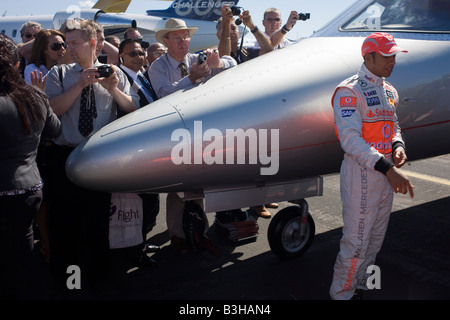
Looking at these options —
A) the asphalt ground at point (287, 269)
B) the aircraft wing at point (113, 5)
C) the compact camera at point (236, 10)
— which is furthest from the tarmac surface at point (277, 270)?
the aircraft wing at point (113, 5)

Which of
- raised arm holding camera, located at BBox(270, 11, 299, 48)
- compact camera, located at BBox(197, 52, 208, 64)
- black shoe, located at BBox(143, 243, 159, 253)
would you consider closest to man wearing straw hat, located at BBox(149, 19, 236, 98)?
compact camera, located at BBox(197, 52, 208, 64)

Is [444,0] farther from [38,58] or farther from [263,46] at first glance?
[38,58]

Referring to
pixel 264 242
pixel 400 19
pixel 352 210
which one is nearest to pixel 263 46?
pixel 400 19

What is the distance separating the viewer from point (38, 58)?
4449mm

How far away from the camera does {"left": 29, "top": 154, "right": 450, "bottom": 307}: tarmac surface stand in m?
3.47

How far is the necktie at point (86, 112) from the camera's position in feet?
11.3

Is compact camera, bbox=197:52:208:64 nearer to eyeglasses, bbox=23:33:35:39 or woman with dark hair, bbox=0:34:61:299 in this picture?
woman with dark hair, bbox=0:34:61:299

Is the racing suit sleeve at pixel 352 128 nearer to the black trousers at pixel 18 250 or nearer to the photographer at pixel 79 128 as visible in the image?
the photographer at pixel 79 128

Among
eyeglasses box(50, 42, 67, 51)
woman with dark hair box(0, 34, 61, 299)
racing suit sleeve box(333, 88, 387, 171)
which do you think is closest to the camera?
woman with dark hair box(0, 34, 61, 299)

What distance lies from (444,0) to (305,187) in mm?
2155

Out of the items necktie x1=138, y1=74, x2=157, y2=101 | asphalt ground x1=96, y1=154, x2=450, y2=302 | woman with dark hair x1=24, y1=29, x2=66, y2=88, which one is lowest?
asphalt ground x1=96, y1=154, x2=450, y2=302

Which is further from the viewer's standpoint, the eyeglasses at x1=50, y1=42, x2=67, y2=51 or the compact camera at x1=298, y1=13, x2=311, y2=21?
the compact camera at x1=298, y1=13, x2=311, y2=21

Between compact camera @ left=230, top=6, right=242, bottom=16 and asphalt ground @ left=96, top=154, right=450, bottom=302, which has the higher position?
compact camera @ left=230, top=6, right=242, bottom=16

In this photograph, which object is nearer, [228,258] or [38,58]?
[228,258]
